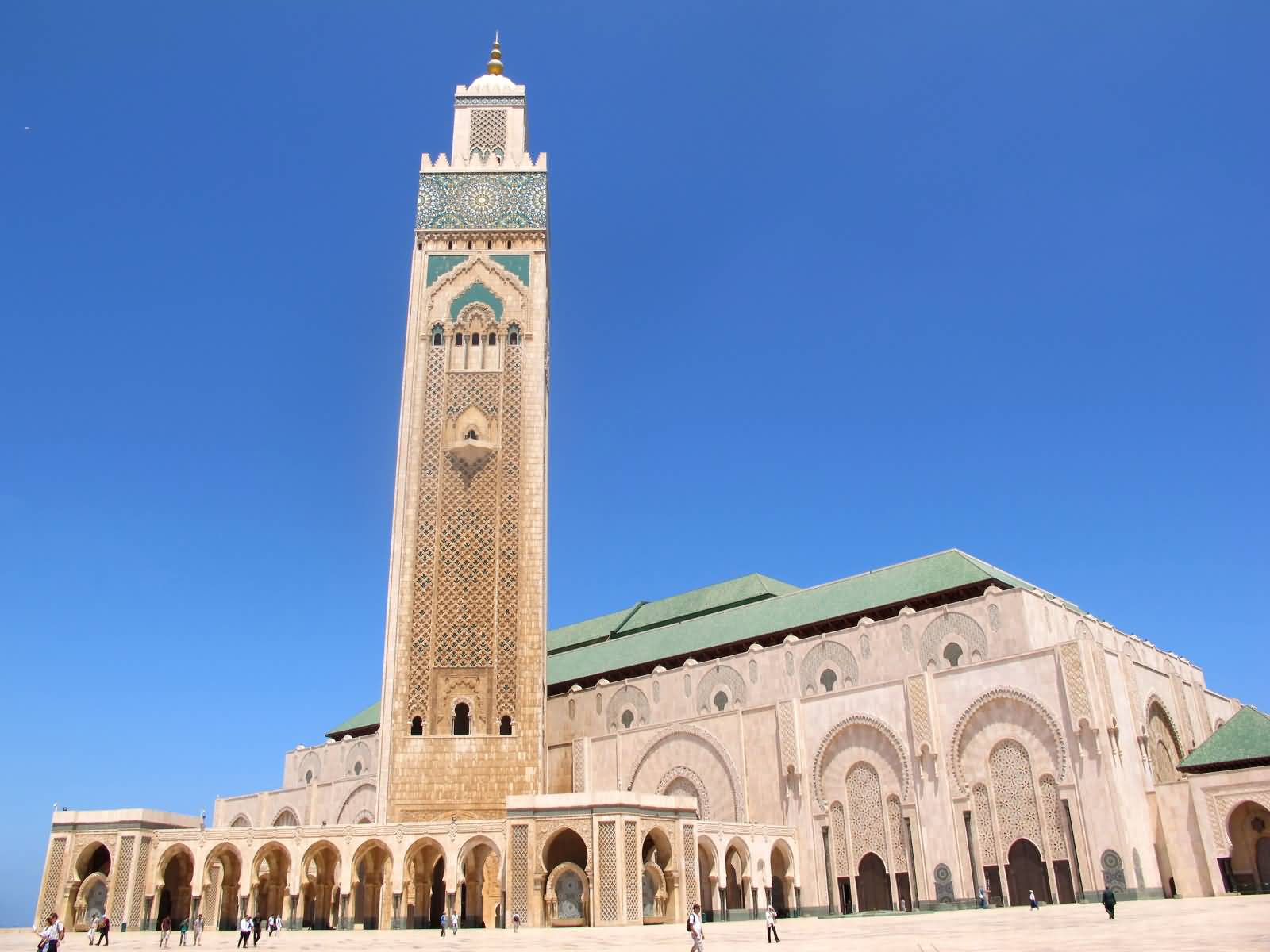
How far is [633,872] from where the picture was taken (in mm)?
16734

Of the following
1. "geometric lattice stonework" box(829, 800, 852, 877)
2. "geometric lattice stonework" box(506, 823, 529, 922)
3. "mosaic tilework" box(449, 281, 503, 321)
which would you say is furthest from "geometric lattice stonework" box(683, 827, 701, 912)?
"mosaic tilework" box(449, 281, 503, 321)

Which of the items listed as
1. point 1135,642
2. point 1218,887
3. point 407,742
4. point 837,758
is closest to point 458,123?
point 407,742

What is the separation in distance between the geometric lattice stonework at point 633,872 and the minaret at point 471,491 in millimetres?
3971

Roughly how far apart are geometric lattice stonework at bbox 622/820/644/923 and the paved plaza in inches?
15.3

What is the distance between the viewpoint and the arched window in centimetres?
2139

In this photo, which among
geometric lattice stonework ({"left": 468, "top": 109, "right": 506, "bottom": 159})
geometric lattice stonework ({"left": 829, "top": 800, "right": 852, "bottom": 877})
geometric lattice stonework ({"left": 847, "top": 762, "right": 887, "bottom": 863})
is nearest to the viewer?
geometric lattice stonework ({"left": 847, "top": 762, "right": 887, "bottom": 863})

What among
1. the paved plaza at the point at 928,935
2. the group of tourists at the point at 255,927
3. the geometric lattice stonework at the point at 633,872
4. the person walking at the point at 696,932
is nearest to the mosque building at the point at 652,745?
the geometric lattice stonework at the point at 633,872

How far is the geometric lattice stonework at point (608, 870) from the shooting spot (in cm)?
1647

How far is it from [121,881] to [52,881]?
1267 mm

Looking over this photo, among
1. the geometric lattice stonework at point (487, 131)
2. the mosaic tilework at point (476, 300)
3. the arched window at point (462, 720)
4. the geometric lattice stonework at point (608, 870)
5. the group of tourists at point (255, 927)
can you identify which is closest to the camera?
the group of tourists at point (255, 927)

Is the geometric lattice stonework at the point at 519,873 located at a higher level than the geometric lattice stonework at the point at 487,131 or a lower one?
lower

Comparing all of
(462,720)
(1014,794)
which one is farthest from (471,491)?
(1014,794)

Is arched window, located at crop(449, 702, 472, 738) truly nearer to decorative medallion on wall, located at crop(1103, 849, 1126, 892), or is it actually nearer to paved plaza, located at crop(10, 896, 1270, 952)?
paved plaza, located at crop(10, 896, 1270, 952)

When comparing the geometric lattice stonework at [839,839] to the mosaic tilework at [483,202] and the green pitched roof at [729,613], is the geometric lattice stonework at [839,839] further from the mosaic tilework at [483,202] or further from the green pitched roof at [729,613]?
the mosaic tilework at [483,202]
